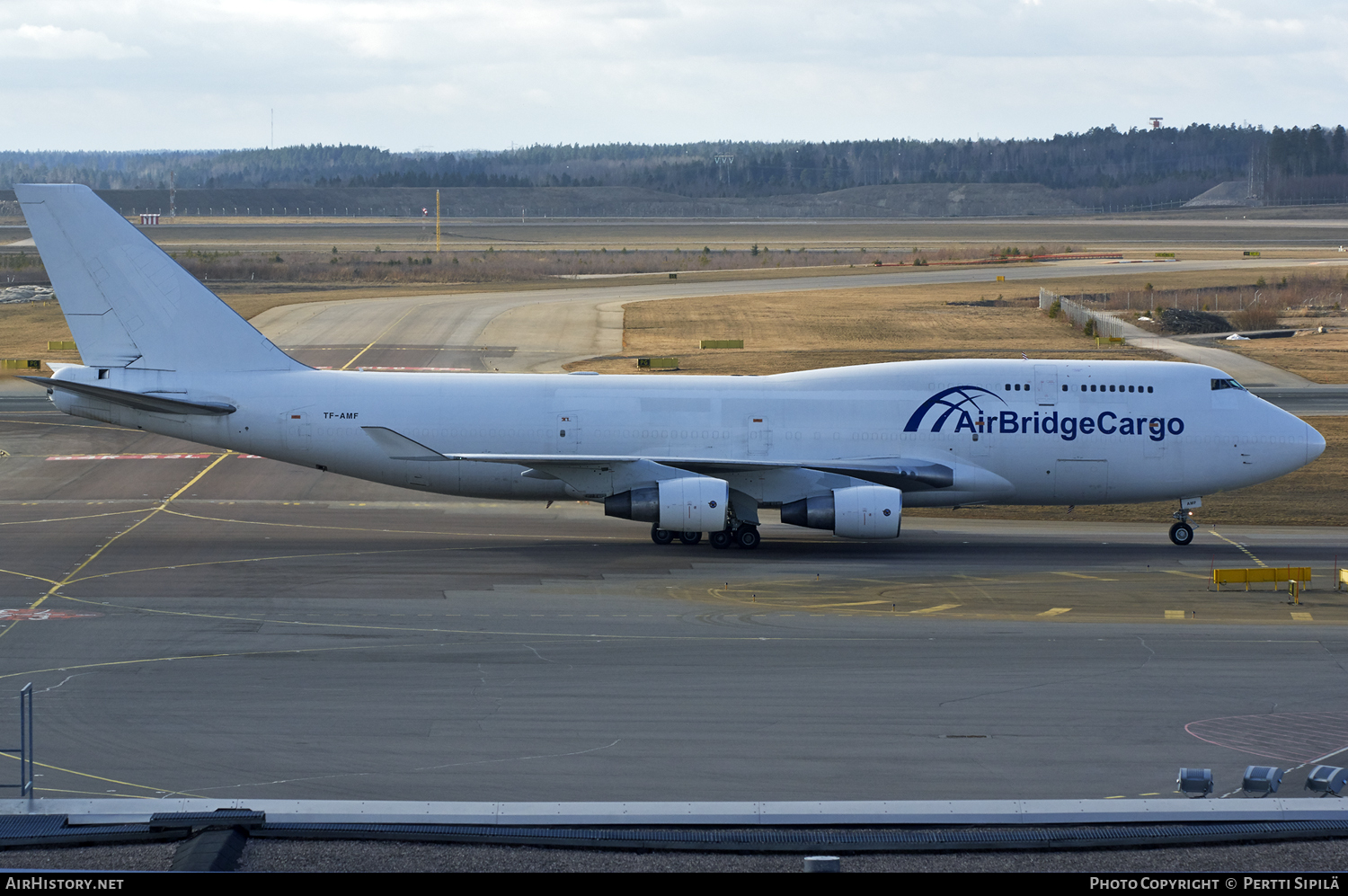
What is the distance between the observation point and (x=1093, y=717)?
2369 cm

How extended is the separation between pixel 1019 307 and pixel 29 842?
89.0 meters

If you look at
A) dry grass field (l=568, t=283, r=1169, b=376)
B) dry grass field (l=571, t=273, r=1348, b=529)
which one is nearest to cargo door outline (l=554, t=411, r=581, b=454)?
dry grass field (l=571, t=273, r=1348, b=529)

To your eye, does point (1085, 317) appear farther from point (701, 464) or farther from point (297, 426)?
point (297, 426)

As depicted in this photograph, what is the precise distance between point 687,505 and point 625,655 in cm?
890

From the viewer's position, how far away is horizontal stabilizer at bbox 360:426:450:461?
36000 millimetres

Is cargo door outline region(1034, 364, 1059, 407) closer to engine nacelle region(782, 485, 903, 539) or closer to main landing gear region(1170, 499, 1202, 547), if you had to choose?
main landing gear region(1170, 499, 1202, 547)

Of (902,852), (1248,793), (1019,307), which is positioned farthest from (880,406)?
(1019,307)

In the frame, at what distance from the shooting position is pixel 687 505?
35.7 meters

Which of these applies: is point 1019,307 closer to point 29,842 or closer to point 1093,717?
point 1093,717

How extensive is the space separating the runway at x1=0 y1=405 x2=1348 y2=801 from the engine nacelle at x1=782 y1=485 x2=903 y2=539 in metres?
1.14

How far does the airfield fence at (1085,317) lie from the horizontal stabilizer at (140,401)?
5826 cm

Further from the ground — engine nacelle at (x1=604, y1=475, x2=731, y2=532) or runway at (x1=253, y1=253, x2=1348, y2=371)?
runway at (x1=253, y1=253, x2=1348, y2=371)

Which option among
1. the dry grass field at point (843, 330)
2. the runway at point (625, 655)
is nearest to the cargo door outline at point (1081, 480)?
the runway at point (625, 655)

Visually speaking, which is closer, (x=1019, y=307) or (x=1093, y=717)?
(x=1093, y=717)
